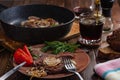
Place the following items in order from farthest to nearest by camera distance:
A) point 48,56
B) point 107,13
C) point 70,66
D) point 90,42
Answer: point 107,13 → point 90,42 → point 48,56 → point 70,66

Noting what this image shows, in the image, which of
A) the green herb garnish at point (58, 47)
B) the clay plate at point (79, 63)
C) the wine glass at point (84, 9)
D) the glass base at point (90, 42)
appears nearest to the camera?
the clay plate at point (79, 63)

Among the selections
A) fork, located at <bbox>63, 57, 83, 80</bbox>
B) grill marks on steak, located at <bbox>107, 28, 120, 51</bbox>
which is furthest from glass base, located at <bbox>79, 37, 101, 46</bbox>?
fork, located at <bbox>63, 57, 83, 80</bbox>

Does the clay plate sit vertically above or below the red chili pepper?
below

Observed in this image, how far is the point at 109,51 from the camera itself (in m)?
1.22

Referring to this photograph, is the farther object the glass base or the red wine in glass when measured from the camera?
the red wine in glass

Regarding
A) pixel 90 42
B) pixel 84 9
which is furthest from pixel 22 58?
pixel 84 9

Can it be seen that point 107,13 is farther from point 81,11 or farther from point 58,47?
point 58,47

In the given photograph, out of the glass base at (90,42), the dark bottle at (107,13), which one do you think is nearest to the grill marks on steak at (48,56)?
the glass base at (90,42)

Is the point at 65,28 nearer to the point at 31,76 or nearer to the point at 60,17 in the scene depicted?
the point at 60,17

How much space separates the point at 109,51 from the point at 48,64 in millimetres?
288

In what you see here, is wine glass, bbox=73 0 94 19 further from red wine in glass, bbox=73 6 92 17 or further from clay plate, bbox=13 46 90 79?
clay plate, bbox=13 46 90 79

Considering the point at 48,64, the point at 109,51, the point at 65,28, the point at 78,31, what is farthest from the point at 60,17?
the point at 48,64

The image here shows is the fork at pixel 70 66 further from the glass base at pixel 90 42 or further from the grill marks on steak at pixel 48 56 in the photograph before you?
the glass base at pixel 90 42

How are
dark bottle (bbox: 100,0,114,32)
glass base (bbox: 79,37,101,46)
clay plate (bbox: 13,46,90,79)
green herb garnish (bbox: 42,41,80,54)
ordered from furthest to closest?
dark bottle (bbox: 100,0,114,32), glass base (bbox: 79,37,101,46), green herb garnish (bbox: 42,41,80,54), clay plate (bbox: 13,46,90,79)
